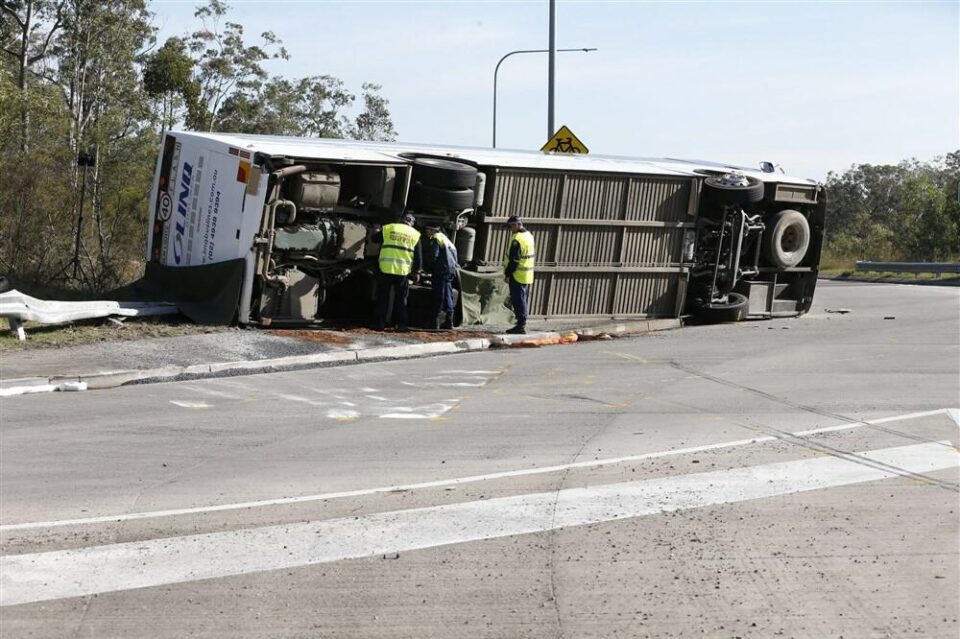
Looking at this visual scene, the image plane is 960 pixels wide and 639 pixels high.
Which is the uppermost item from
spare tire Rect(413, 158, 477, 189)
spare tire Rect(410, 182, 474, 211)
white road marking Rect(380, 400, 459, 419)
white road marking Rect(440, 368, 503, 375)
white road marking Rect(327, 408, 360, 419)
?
spare tire Rect(413, 158, 477, 189)

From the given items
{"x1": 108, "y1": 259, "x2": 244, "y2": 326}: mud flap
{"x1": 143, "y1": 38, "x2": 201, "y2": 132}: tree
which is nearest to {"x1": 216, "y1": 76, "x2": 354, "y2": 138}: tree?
{"x1": 143, "y1": 38, "x2": 201, "y2": 132}: tree

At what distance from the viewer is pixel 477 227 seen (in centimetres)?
1797

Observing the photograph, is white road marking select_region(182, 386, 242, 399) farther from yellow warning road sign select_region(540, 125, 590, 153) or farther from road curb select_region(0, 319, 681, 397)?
yellow warning road sign select_region(540, 125, 590, 153)

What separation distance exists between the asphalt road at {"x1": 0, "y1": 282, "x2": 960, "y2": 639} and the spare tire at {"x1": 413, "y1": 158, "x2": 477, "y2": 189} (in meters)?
4.56

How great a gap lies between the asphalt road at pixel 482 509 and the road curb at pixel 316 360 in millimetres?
347

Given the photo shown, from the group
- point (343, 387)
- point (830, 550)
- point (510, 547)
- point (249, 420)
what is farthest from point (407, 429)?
point (830, 550)

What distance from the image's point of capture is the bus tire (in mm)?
20125

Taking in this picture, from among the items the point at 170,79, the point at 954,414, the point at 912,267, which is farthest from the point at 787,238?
the point at 170,79

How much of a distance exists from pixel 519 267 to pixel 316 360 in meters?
4.16

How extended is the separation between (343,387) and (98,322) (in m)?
4.27

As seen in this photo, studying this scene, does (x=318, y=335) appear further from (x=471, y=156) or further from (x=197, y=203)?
(x=471, y=156)

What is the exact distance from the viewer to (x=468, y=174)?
16.9m

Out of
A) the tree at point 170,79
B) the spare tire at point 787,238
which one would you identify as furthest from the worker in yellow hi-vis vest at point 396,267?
the tree at point 170,79

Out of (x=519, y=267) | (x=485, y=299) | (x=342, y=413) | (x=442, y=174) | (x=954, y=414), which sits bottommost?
(x=342, y=413)
